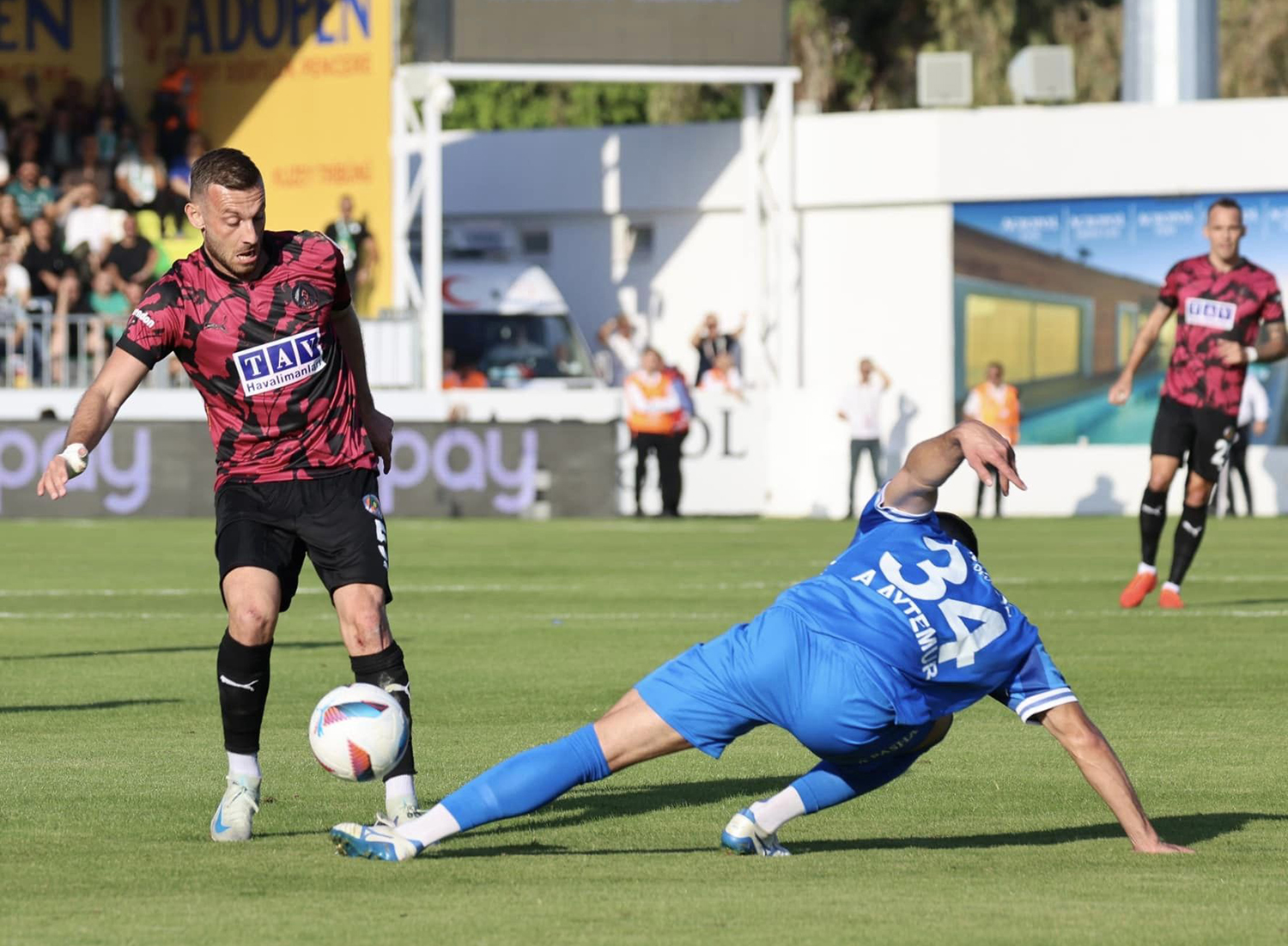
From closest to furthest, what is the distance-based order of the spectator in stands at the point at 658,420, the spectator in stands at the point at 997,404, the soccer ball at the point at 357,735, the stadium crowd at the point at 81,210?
the soccer ball at the point at 357,735, the spectator in stands at the point at 658,420, the stadium crowd at the point at 81,210, the spectator in stands at the point at 997,404

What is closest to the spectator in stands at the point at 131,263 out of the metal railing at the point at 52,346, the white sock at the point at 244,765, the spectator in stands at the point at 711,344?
the metal railing at the point at 52,346

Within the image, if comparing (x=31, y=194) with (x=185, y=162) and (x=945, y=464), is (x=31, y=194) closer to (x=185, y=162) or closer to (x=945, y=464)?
(x=185, y=162)

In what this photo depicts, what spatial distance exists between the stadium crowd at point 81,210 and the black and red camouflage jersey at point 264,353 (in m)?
22.8

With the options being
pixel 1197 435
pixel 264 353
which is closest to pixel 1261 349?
pixel 1197 435

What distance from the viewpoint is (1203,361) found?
1408 cm

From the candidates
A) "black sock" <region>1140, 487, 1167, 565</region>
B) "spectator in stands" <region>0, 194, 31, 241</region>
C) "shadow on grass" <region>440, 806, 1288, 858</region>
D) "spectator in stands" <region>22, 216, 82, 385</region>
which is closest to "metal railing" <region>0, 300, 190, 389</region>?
"spectator in stands" <region>22, 216, 82, 385</region>

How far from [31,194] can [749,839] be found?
2778cm

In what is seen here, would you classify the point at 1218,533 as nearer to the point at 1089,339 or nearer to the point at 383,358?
the point at 1089,339

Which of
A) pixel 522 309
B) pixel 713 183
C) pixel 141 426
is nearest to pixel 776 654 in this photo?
pixel 141 426

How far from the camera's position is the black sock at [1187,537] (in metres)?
14.2

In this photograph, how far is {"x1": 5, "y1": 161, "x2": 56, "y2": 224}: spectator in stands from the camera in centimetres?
3206

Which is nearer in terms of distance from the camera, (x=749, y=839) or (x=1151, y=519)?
(x=749, y=839)

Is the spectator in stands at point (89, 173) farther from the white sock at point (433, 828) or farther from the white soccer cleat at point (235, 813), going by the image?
the white sock at point (433, 828)

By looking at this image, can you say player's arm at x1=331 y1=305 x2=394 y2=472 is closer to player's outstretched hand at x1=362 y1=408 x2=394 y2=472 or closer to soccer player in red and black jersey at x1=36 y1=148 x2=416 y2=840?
player's outstretched hand at x1=362 y1=408 x2=394 y2=472
